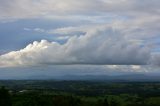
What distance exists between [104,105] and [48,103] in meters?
37.2

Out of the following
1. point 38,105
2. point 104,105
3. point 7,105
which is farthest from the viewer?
point 104,105

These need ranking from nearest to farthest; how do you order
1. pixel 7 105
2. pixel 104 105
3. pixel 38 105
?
1. pixel 7 105
2. pixel 38 105
3. pixel 104 105

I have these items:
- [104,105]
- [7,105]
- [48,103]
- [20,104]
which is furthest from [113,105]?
[7,105]

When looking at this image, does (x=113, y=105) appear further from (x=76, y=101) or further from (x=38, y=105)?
(x=38, y=105)

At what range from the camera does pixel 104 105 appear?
188m

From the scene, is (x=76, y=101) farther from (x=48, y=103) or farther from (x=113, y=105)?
(x=48, y=103)

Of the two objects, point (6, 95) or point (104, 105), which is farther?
point (104, 105)

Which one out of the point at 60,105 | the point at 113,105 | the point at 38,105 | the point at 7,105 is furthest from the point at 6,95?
the point at 113,105

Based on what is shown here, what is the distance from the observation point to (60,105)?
192 metres

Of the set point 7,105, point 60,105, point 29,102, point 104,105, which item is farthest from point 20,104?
point 104,105

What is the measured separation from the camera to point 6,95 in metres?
148

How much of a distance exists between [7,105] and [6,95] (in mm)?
6625

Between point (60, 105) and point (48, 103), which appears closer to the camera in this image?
point (48, 103)

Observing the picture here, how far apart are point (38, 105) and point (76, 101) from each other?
45.1 meters
